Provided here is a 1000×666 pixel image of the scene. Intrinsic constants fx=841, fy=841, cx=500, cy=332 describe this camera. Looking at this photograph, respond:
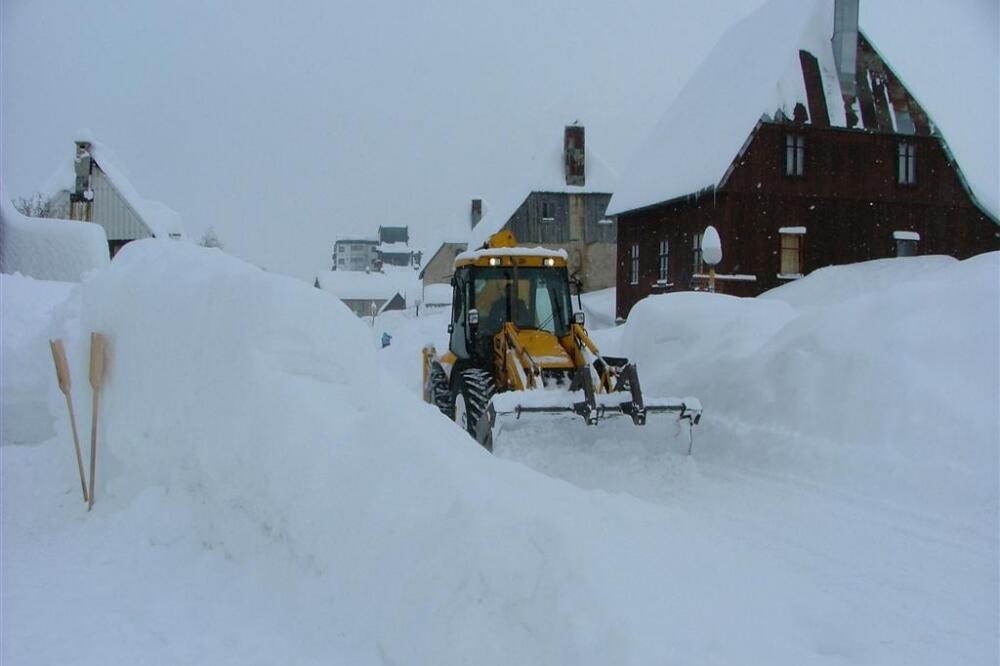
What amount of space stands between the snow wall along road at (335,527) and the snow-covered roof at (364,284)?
235 ft

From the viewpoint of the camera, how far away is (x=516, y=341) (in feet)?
31.2

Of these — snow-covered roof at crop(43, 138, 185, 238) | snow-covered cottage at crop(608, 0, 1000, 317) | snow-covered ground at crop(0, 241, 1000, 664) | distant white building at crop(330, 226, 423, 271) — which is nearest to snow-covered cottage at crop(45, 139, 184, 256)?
snow-covered roof at crop(43, 138, 185, 238)

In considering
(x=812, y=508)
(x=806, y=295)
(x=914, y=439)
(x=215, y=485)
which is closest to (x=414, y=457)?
(x=215, y=485)

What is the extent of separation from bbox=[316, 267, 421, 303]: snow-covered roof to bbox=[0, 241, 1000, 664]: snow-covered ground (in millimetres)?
69992

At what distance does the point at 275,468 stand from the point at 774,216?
64.2 feet

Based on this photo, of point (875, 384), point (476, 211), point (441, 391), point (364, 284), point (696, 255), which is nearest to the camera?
point (875, 384)

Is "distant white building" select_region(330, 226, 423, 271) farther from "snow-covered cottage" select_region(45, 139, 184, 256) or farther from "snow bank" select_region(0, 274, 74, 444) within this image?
"snow bank" select_region(0, 274, 74, 444)

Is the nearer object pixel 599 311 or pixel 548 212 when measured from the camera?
pixel 599 311

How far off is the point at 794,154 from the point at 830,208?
5.89ft

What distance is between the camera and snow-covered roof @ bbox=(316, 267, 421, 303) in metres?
80.8

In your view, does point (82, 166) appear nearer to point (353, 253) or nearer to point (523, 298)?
point (523, 298)

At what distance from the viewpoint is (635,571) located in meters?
4.43

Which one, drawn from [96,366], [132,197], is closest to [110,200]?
[132,197]

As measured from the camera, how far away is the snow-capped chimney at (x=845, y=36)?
865 inches
